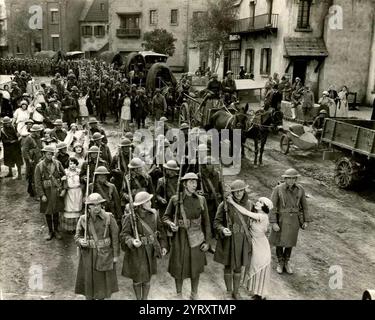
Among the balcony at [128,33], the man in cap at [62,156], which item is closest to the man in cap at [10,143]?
the man in cap at [62,156]

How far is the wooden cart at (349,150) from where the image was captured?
11.1 m

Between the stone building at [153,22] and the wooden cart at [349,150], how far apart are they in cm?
2878

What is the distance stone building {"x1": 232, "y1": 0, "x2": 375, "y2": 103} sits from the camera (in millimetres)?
25484

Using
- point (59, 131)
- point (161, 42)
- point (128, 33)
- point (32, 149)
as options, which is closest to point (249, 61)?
Answer: point (161, 42)

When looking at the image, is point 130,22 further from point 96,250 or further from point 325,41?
point 96,250

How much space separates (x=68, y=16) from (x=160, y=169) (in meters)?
45.1

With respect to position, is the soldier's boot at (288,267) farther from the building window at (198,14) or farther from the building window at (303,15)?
the building window at (198,14)

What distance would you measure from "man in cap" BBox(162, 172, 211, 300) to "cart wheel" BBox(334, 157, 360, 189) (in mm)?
6638

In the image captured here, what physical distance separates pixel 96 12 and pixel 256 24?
2605 centimetres

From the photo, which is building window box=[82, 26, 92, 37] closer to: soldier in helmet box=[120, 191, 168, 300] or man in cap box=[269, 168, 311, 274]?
man in cap box=[269, 168, 311, 274]

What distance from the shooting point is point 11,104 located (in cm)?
1806

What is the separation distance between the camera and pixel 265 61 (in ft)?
94.6

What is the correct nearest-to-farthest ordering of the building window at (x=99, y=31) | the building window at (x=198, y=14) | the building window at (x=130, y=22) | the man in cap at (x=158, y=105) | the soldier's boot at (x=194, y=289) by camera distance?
the soldier's boot at (x=194, y=289)
the man in cap at (x=158, y=105)
the building window at (x=198, y=14)
the building window at (x=130, y=22)
the building window at (x=99, y=31)

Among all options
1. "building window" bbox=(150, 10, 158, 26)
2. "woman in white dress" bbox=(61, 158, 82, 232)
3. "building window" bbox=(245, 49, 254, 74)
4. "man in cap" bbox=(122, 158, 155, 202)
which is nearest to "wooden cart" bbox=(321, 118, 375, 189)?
"man in cap" bbox=(122, 158, 155, 202)
